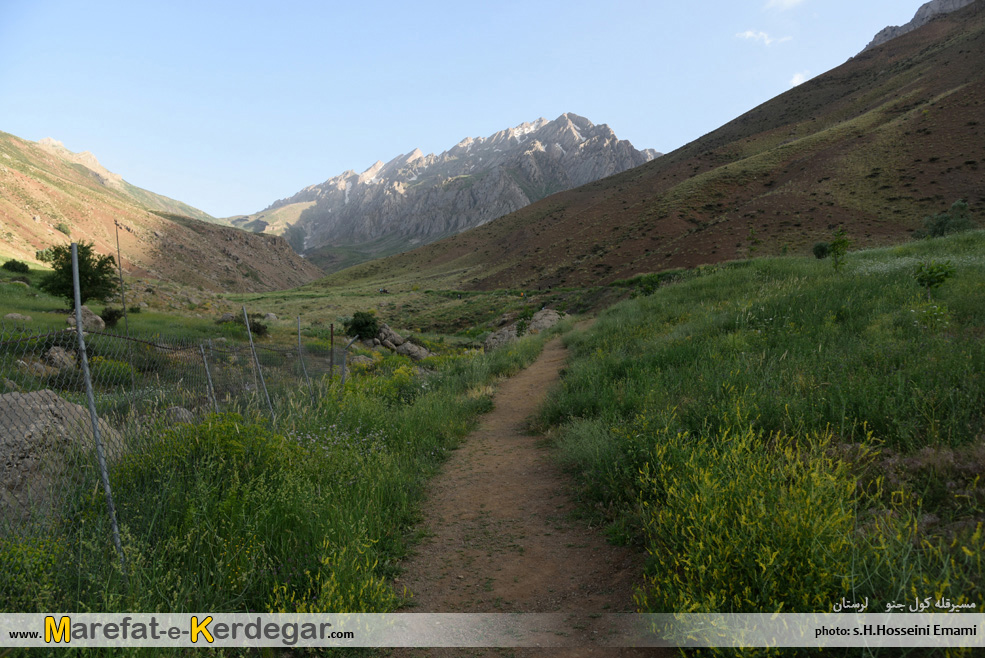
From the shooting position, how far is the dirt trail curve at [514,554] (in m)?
3.72

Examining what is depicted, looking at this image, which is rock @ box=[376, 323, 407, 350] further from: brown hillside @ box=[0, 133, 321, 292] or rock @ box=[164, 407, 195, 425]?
brown hillside @ box=[0, 133, 321, 292]

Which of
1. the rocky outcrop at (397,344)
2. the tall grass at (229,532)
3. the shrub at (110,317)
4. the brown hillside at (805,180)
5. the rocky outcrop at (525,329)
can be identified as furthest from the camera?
the brown hillside at (805,180)

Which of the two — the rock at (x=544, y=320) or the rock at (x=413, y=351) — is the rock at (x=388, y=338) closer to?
the rock at (x=413, y=351)

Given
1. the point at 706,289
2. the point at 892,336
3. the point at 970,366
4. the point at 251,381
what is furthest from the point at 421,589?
the point at 706,289

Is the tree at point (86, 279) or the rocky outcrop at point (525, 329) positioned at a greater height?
the tree at point (86, 279)

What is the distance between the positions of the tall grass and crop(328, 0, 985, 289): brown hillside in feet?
122

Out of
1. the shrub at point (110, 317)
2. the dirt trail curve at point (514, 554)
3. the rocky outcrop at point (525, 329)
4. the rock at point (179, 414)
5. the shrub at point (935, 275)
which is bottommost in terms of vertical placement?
the rocky outcrop at point (525, 329)

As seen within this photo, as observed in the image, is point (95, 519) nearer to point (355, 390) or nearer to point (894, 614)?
point (894, 614)

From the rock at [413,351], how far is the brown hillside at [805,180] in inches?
1071

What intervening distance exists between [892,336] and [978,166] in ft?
159

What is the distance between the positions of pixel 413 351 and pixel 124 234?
84.2 m

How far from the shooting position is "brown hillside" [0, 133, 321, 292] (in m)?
60.0

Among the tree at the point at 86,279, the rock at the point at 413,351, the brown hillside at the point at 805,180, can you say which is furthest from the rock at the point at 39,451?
the brown hillside at the point at 805,180

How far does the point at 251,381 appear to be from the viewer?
38.8 ft
